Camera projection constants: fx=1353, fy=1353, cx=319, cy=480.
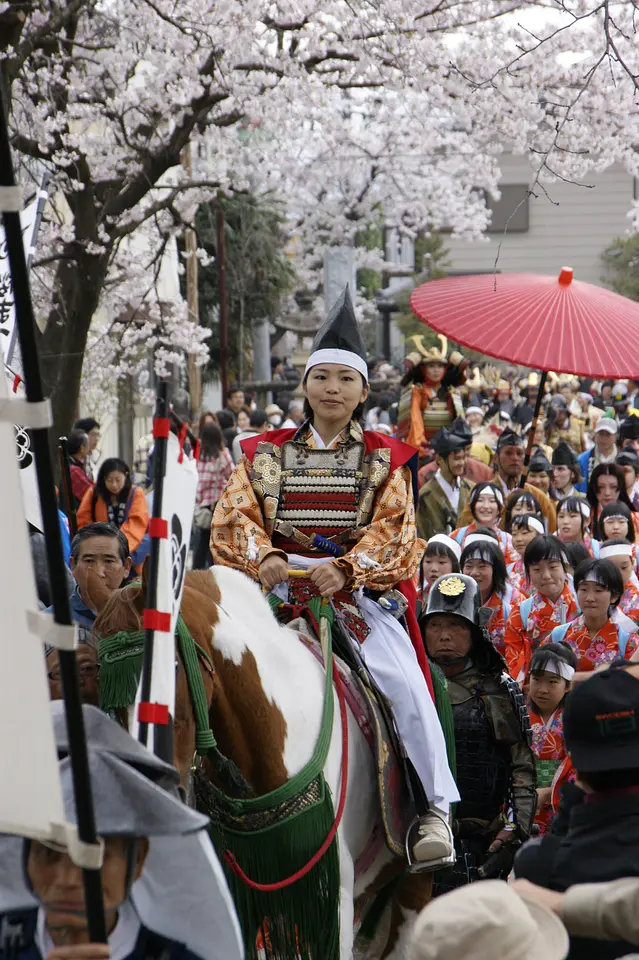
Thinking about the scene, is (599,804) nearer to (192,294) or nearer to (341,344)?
(341,344)

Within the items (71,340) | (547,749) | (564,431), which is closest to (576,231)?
(564,431)

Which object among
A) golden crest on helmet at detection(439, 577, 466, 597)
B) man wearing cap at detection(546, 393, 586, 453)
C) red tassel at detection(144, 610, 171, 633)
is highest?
red tassel at detection(144, 610, 171, 633)

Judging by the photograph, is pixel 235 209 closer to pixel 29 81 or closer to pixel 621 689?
pixel 29 81

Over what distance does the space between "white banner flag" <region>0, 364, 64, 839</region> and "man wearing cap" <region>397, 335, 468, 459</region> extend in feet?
33.8

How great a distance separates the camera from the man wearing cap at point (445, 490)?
A: 10930mm

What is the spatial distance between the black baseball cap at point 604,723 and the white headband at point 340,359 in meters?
2.65

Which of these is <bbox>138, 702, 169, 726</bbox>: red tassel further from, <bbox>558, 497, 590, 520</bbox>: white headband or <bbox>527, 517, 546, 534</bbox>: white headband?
<bbox>558, 497, 590, 520</bbox>: white headband

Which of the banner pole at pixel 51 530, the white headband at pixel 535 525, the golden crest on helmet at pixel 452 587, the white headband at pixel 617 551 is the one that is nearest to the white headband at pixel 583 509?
the white headband at pixel 535 525

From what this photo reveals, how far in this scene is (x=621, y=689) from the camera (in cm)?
299

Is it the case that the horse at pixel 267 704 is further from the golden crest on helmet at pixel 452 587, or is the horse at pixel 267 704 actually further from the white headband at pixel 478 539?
the white headband at pixel 478 539

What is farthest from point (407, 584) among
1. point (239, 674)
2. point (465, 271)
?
point (465, 271)

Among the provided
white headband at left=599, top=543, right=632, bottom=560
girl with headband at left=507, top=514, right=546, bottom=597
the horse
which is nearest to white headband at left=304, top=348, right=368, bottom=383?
the horse

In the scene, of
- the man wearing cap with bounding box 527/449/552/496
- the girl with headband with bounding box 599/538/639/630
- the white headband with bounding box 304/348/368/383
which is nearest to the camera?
the white headband with bounding box 304/348/368/383

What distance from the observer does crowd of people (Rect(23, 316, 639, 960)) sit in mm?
2867
